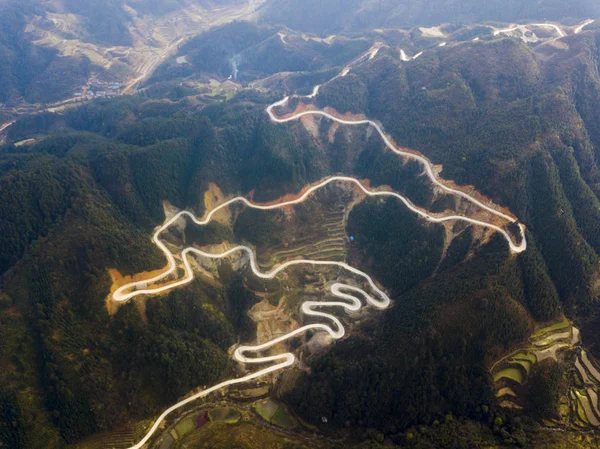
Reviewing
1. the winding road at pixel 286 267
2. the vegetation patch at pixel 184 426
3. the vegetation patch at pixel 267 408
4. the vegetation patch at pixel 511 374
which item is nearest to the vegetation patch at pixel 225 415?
the vegetation patch at pixel 184 426

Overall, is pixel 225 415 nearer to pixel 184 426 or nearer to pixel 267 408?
pixel 184 426

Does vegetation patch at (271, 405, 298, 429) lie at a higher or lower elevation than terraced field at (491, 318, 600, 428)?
higher

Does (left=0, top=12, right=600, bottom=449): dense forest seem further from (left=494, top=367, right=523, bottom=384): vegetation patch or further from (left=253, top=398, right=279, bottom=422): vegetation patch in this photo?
(left=253, top=398, right=279, bottom=422): vegetation patch

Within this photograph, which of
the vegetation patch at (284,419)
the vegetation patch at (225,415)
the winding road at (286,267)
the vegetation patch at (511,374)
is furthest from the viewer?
the winding road at (286,267)

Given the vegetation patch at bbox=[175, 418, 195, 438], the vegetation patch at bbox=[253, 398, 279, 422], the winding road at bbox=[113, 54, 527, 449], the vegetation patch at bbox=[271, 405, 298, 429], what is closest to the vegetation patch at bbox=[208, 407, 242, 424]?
the vegetation patch at bbox=[175, 418, 195, 438]

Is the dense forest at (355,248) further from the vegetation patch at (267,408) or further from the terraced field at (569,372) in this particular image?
the vegetation patch at (267,408)

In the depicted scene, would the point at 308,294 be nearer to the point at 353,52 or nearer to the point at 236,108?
the point at 236,108

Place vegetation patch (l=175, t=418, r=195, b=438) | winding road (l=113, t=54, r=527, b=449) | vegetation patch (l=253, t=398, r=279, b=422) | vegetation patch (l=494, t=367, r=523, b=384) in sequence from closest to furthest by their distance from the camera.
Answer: vegetation patch (l=175, t=418, r=195, b=438) → vegetation patch (l=253, t=398, r=279, b=422) → vegetation patch (l=494, t=367, r=523, b=384) → winding road (l=113, t=54, r=527, b=449)

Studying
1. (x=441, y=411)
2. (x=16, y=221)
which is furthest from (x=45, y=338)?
(x=441, y=411)

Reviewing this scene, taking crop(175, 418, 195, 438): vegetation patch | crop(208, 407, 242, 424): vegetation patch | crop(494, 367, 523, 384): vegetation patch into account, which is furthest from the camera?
crop(494, 367, 523, 384): vegetation patch
